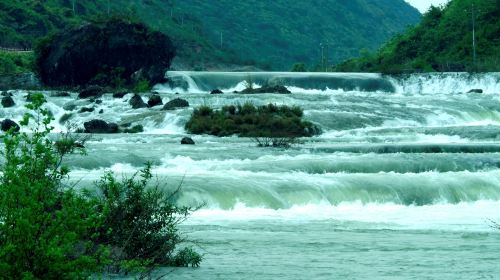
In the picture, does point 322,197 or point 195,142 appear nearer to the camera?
point 322,197

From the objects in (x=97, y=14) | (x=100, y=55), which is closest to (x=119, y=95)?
(x=100, y=55)

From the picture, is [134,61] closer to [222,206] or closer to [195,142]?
[195,142]

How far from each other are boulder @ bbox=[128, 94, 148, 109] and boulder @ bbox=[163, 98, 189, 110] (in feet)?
6.91

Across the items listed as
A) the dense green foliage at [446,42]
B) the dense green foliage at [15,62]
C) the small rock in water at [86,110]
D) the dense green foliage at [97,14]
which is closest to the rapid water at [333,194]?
the small rock in water at [86,110]

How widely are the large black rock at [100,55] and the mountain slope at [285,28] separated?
67515 millimetres

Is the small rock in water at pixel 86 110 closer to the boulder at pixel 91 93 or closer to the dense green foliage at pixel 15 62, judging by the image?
the boulder at pixel 91 93

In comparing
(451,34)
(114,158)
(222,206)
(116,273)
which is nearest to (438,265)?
(116,273)

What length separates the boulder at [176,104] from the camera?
40.7 m

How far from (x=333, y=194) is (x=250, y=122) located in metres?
17.7

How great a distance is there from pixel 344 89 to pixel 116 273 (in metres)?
48.4

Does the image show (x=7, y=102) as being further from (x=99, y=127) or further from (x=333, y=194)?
(x=333, y=194)

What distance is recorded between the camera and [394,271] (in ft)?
34.3

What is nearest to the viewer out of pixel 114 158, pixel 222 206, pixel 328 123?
pixel 222 206

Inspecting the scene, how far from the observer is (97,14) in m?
68.1
